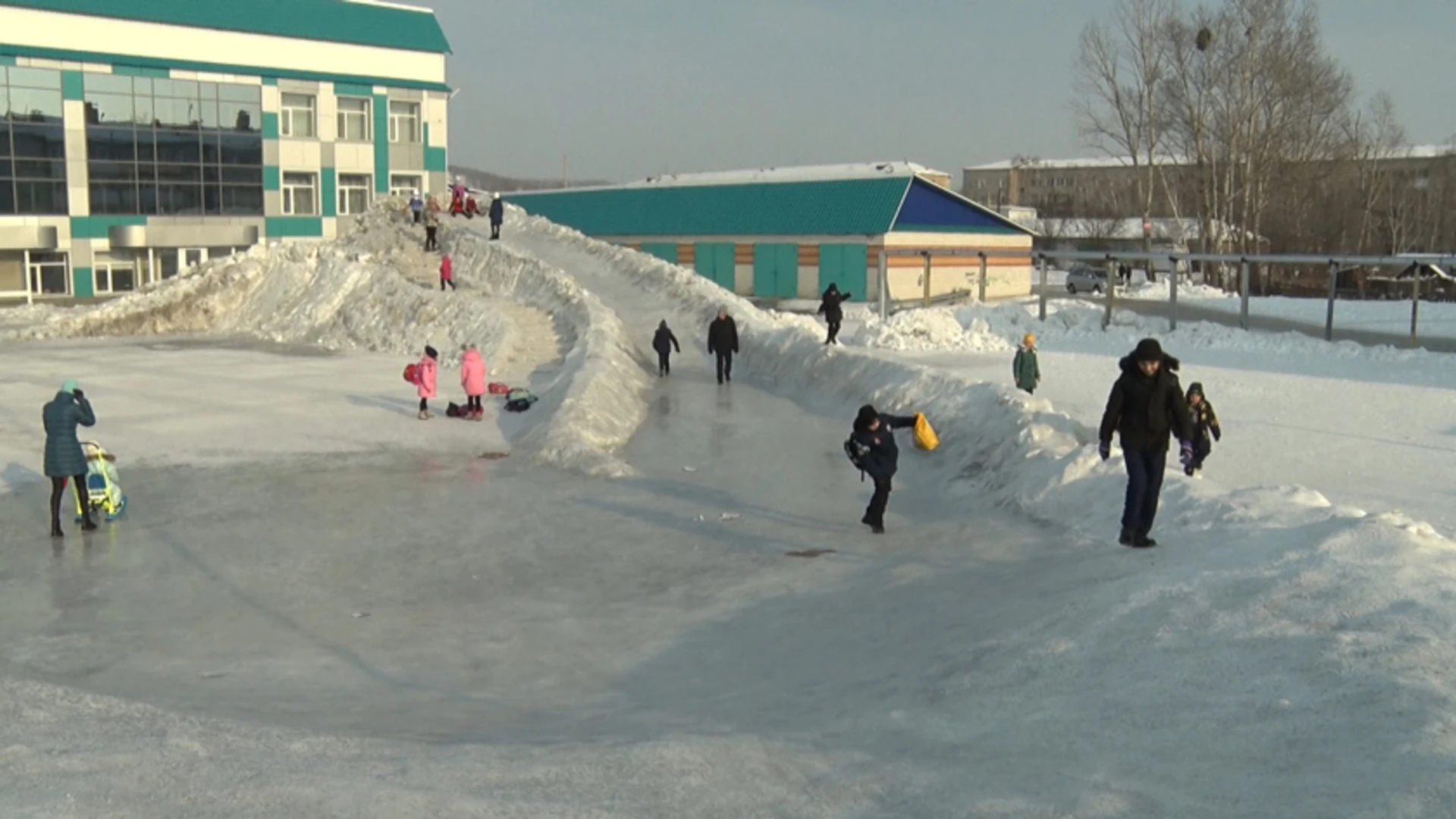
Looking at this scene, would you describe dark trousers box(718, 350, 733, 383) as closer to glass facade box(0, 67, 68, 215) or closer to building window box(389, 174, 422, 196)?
building window box(389, 174, 422, 196)

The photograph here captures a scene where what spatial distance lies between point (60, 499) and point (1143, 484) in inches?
436

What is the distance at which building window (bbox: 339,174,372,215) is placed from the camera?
180 ft

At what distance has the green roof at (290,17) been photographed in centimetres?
4866

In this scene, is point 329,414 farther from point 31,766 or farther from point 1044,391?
point 31,766

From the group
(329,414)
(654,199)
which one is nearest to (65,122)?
(654,199)

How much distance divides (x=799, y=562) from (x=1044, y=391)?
13.0 m

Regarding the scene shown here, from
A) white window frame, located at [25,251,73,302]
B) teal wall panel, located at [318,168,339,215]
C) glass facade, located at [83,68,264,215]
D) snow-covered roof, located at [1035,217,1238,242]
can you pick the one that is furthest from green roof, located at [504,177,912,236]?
snow-covered roof, located at [1035,217,1238,242]

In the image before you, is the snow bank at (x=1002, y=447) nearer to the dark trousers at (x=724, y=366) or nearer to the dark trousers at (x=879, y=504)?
the dark trousers at (x=724, y=366)

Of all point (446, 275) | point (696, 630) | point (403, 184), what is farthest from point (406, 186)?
point (696, 630)

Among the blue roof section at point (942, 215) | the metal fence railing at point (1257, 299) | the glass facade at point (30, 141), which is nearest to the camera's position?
the metal fence railing at point (1257, 299)

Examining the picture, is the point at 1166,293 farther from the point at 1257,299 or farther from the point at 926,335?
the point at 926,335

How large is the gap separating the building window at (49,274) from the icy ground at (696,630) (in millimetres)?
34362

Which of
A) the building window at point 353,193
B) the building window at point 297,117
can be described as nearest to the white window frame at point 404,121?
the building window at point 353,193

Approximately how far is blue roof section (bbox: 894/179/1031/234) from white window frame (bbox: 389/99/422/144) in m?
23.4
